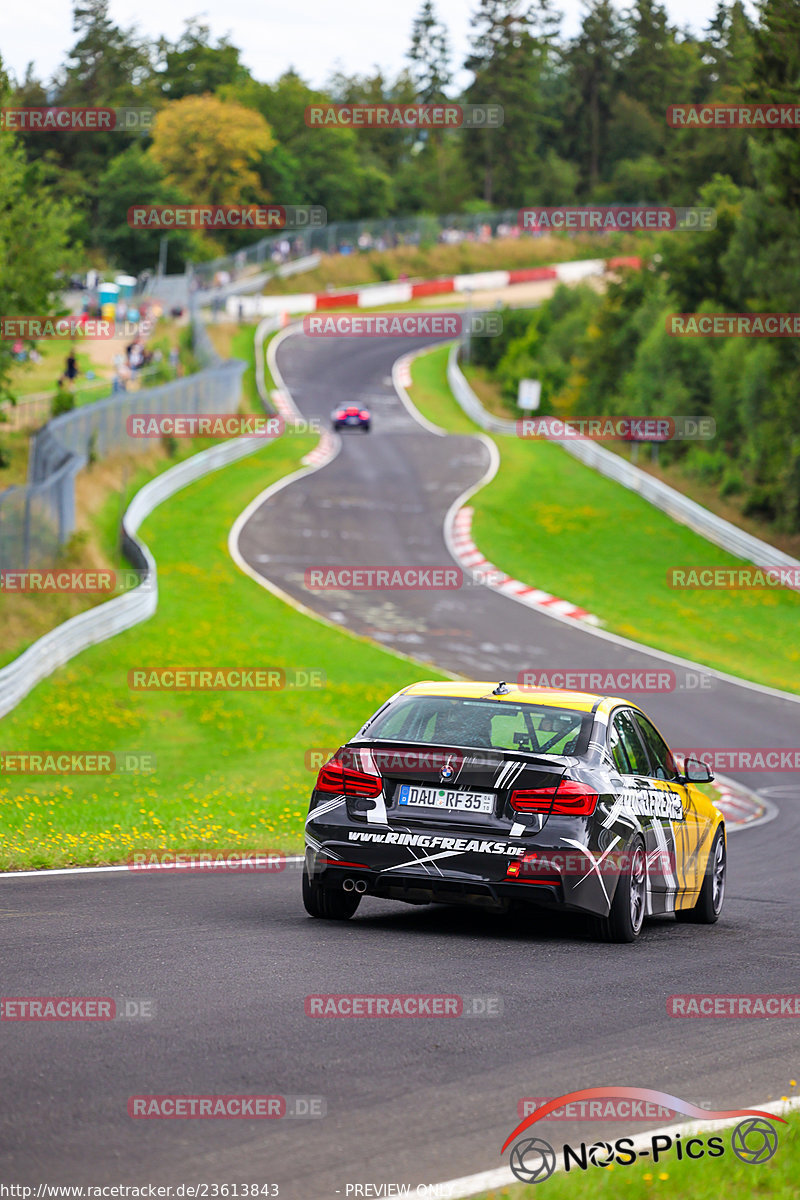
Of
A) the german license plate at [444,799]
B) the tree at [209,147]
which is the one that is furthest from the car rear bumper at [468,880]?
the tree at [209,147]

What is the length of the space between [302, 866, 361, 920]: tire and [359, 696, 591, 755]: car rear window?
3.34 ft

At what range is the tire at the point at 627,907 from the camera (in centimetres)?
883

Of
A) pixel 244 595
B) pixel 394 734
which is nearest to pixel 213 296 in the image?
pixel 244 595

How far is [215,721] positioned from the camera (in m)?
23.0

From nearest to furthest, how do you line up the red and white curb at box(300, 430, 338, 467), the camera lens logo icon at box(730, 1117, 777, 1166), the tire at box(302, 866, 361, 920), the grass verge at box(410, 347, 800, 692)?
the camera lens logo icon at box(730, 1117, 777, 1166)
the tire at box(302, 866, 361, 920)
the grass verge at box(410, 347, 800, 692)
the red and white curb at box(300, 430, 338, 467)

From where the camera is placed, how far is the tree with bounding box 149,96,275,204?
333ft

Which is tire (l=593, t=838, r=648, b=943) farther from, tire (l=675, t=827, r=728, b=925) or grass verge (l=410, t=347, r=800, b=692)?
grass verge (l=410, t=347, r=800, b=692)

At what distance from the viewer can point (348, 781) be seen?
881cm

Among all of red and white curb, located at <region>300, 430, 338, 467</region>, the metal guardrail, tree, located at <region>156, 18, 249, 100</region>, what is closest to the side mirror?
the metal guardrail

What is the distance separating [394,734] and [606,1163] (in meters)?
4.40

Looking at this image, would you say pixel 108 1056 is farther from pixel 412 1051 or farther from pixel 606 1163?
pixel 606 1163

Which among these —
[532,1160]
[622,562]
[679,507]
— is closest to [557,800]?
[532,1160]

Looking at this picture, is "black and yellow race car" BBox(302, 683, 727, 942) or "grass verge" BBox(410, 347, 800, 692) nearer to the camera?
"black and yellow race car" BBox(302, 683, 727, 942)

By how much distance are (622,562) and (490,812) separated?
1266 inches
